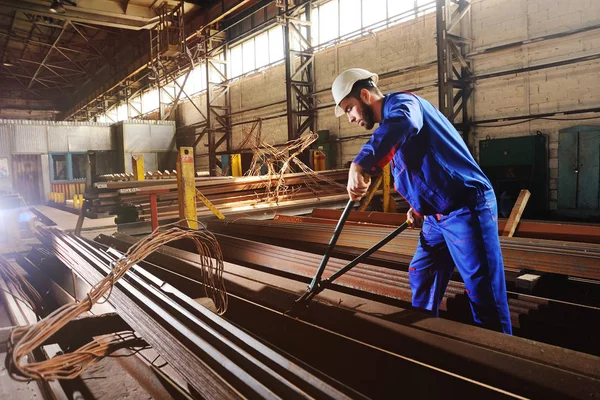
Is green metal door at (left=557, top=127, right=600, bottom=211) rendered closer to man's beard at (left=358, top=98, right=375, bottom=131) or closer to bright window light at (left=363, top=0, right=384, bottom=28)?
bright window light at (left=363, top=0, right=384, bottom=28)

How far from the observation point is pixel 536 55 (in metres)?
7.89

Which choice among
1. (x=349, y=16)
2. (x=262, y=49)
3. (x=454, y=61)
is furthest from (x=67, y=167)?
(x=454, y=61)

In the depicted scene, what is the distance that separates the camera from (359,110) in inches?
88.2

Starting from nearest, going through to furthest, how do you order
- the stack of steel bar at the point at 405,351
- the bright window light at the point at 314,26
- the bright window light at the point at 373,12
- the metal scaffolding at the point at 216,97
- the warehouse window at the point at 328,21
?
1. the stack of steel bar at the point at 405,351
2. the bright window light at the point at 373,12
3. the warehouse window at the point at 328,21
4. the bright window light at the point at 314,26
5. the metal scaffolding at the point at 216,97

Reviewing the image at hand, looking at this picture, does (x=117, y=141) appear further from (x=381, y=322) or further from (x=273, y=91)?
(x=381, y=322)

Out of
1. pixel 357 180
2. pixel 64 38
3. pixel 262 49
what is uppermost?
pixel 64 38

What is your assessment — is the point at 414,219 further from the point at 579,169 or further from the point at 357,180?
the point at 579,169

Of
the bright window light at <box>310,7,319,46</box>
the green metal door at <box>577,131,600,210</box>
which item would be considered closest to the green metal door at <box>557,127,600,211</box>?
the green metal door at <box>577,131,600,210</box>

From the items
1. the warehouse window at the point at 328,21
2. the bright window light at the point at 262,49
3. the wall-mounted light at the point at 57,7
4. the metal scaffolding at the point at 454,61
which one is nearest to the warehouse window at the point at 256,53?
the bright window light at the point at 262,49

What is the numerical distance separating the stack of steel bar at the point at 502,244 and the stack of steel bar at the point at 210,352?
226 centimetres

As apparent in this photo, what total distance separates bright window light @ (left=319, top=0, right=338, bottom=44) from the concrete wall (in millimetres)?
613

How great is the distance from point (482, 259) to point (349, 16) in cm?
1047

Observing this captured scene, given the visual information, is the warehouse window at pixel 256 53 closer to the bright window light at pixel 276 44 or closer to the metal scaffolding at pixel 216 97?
the bright window light at pixel 276 44

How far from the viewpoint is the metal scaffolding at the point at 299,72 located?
11.5m
